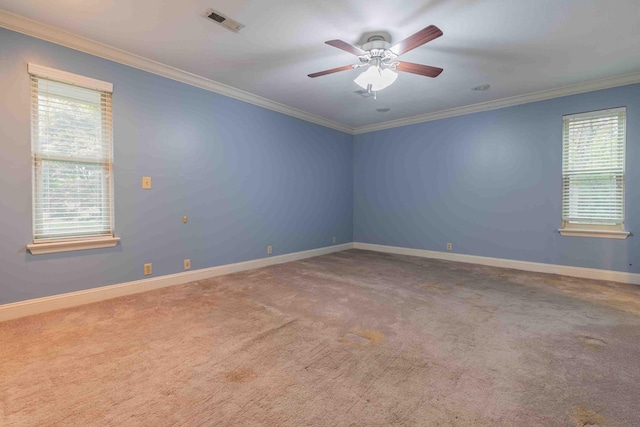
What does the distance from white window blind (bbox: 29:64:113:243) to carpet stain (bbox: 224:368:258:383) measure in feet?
7.66

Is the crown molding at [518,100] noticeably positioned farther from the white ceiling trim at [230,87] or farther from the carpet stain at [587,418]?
A: the carpet stain at [587,418]

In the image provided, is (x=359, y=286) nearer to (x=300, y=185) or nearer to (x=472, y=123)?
(x=300, y=185)

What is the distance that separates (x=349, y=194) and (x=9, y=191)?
513cm

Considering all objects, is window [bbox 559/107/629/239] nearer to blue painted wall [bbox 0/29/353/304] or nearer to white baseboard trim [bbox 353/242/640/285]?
white baseboard trim [bbox 353/242/640/285]

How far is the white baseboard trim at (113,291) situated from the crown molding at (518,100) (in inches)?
137

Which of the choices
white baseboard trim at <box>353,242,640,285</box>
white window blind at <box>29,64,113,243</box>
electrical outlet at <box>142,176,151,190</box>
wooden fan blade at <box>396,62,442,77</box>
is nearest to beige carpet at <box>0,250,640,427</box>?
white baseboard trim at <box>353,242,640,285</box>

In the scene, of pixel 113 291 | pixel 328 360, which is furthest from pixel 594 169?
pixel 113 291

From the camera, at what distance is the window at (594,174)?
3.90 metres

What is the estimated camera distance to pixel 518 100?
453 cm

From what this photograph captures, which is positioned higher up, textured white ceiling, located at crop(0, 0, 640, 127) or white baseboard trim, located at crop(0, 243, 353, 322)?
textured white ceiling, located at crop(0, 0, 640, 127)

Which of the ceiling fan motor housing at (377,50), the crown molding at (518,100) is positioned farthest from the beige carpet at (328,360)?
the crown molding at (518,100)

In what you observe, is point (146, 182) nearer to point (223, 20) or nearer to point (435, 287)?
point (223, 20)

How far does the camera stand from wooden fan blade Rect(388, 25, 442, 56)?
2.17 metres

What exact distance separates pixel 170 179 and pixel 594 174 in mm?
5558
